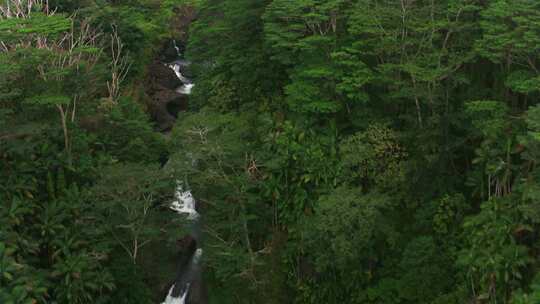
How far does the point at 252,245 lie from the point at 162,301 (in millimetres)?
4058

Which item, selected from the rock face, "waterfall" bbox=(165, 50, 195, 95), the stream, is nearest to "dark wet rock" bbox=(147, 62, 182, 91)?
the rock face

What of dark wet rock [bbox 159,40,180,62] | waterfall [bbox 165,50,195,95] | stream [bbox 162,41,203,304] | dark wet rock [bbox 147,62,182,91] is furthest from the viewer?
dark wet rock [bbox 159,40,180,62]

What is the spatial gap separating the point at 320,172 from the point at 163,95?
1472 centimetres

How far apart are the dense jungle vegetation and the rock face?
775 cm

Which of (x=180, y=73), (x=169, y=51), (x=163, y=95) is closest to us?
(x=163, y=95)

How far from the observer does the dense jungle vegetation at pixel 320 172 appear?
46.2ft

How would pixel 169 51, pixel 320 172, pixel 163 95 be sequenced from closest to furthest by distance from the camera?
pixel 320 172, pixel 163 95, pixel 169 51

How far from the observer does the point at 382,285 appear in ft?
52.7

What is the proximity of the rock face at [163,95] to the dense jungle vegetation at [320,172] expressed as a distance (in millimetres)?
7747

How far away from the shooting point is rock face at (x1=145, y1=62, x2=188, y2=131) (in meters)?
28.3

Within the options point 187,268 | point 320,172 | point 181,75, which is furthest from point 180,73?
point 320,172

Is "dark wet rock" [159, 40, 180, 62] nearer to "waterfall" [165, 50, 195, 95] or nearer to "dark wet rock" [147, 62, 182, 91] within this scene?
"waterfall" [165, 50, 195, 95]

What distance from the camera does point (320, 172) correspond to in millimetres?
17906

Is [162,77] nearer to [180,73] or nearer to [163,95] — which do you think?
[163,95]
